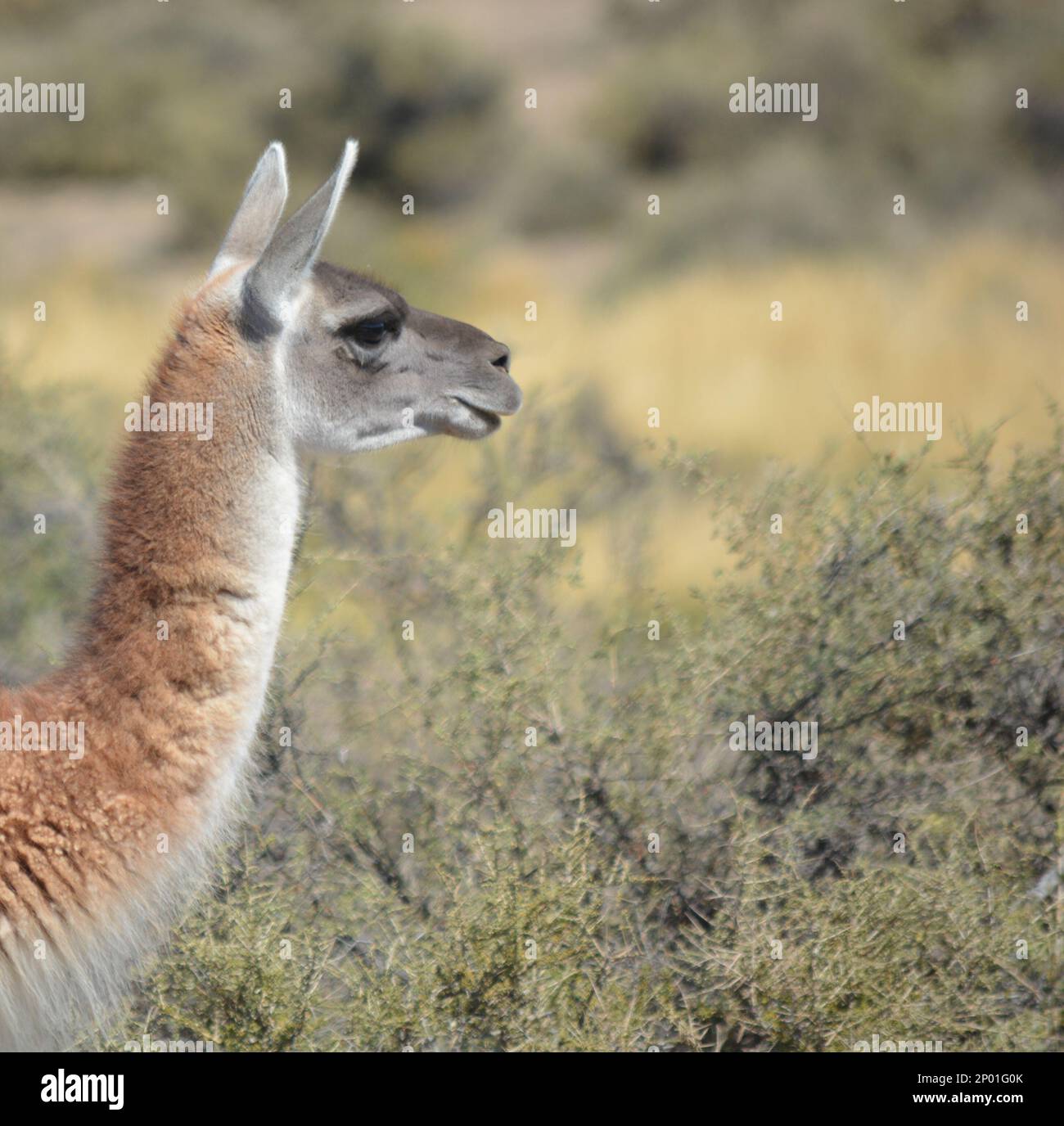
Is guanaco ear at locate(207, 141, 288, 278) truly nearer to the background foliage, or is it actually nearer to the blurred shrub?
the background foliage

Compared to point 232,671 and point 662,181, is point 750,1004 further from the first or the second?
point 662,181

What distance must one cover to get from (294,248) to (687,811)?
171cm

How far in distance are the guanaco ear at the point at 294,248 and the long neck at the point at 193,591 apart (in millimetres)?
169

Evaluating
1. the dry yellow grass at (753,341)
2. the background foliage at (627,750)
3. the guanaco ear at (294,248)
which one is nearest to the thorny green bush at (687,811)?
the background foliage at (627,750)

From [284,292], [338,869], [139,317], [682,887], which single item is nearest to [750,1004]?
[682,887]

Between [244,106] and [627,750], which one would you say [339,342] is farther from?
[244,106]

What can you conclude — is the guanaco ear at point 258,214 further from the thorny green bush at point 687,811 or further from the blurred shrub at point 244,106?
the blurred shrub at point 244,106

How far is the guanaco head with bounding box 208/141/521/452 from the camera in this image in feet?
10.7

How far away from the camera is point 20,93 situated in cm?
2217

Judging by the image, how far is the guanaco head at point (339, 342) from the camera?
326cm

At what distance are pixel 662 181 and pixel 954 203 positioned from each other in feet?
18.0

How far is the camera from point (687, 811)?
392 cm

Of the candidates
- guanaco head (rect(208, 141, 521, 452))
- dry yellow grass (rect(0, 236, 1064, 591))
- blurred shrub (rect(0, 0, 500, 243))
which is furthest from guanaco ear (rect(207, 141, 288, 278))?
blurred shrub (rect(0, 0, 500, 243))

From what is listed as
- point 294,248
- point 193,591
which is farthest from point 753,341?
point 193,591
